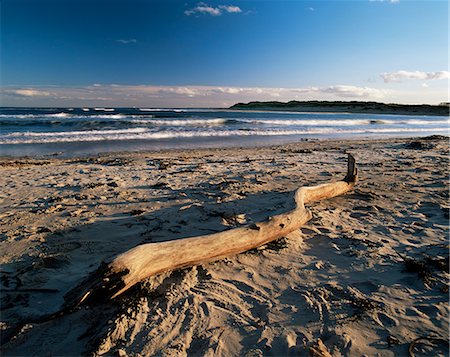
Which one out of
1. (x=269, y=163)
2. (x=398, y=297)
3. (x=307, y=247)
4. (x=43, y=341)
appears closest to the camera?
(x=43, y=341)

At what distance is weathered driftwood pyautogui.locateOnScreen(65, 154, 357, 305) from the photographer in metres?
→ 2.27

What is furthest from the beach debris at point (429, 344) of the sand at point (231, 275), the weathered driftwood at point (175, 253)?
the weathered driftwood at point (175, 253)

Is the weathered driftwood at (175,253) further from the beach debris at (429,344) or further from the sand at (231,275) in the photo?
the beach debris at (429,344)

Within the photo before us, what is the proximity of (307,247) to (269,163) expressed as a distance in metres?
4.90

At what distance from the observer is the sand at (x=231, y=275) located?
2.03m

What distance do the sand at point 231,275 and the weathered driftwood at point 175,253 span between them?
99 millimetres

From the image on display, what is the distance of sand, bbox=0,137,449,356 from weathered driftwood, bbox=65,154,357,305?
0.32 feet

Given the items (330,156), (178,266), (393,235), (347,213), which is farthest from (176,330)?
(330,156)

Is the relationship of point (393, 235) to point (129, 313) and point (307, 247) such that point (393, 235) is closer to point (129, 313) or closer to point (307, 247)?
point (307, 247)

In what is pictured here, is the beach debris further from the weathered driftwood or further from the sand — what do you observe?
the weathered driftwood

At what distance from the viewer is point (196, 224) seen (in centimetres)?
386

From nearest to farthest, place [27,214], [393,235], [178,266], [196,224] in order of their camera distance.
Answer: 1. [178,266]
2. [393,235]
3. [196,224]
4. [27,214]

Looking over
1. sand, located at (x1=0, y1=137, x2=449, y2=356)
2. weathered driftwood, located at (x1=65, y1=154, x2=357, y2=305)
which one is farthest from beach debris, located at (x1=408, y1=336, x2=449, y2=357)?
weathered driftwood, located at (x1=65, y1=154, x2=357, y2=305)

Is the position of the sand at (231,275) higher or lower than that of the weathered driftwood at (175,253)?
lower
